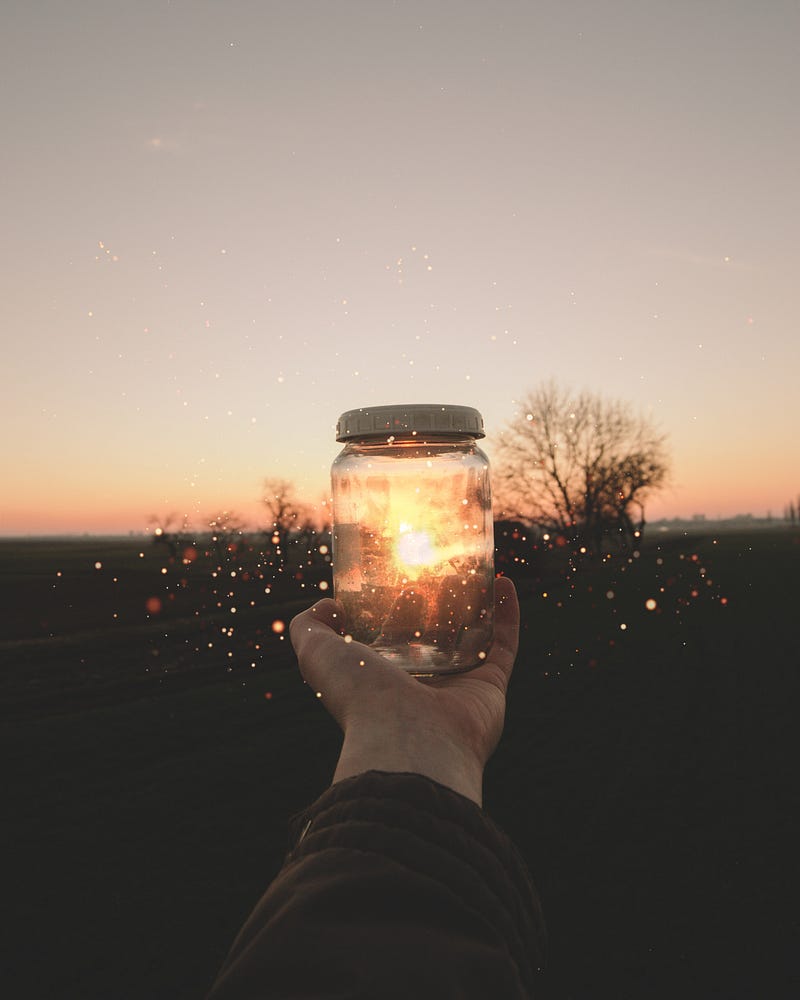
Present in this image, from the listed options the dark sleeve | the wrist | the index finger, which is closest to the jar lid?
the index finger

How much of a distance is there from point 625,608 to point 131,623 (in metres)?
16.3

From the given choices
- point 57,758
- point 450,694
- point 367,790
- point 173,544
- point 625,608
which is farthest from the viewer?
point 173,544

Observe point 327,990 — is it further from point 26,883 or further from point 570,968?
point 26,883

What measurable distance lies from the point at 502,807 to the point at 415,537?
509cm

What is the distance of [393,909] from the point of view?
92 cm

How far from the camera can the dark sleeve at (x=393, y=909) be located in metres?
0.81

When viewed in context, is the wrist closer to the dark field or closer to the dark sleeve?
the dark sleeve

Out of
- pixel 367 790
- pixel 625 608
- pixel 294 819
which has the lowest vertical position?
pixel 625 608

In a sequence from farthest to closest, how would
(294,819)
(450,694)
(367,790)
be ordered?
(450,694) → (294,819) → (367,790)

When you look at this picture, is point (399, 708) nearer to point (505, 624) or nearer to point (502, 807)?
point (505, 624)

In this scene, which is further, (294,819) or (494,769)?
(494,769)

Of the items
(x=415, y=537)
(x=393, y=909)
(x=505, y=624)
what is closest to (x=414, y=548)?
(x=415, y=537)

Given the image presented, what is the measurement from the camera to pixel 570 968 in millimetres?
4387

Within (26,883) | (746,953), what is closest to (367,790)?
(746,953)
